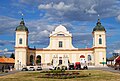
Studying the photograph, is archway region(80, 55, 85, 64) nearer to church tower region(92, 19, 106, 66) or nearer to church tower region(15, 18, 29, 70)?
church tower region(92, 19, 106, 66)

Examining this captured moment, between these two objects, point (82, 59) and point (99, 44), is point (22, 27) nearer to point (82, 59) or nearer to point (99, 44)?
point (82, 59)

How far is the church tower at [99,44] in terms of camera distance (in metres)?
96.6

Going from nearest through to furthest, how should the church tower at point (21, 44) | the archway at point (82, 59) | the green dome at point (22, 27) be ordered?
1. the church tower at point (21, 44)
2. the archway at point (82, 59)
3. the green dome at point (22, 27)

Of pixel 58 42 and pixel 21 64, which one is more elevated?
pixel 58 42

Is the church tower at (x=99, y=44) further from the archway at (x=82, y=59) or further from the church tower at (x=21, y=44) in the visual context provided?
the church tower at (x=21, y=44)

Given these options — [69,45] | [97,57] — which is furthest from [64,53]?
[97,57]

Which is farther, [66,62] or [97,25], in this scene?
[97,25]

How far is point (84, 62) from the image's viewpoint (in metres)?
98.9

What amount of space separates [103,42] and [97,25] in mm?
7026

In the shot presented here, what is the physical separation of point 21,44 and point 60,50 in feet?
46.8

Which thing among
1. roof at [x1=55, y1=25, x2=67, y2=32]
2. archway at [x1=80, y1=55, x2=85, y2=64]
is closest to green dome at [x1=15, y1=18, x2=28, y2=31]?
roof at [x1=55, y1=25, x2=67, y2=32]

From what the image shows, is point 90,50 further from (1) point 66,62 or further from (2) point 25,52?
(2) point 25,52

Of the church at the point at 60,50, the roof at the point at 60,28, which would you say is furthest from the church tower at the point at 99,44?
the roof at the point at 60,28

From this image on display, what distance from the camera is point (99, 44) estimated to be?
326 ft
